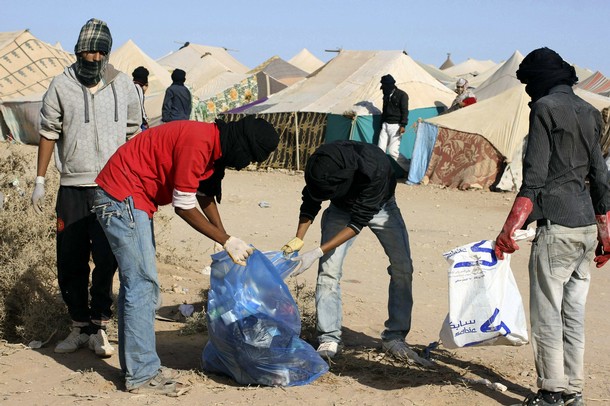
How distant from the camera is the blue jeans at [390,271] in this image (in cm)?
490

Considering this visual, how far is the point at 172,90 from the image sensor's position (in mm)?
10188

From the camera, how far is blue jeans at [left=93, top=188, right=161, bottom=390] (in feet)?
13.5

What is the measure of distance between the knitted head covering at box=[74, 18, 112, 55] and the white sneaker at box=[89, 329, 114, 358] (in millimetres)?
1674

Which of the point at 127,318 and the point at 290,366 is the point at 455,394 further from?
the point at 127,318

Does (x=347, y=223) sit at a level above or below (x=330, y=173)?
below

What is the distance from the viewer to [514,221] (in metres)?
3.84

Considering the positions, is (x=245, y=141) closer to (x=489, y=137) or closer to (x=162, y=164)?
(x=162, y=164)

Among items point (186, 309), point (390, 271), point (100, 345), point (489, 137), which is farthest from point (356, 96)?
Answer: point (100, 345)

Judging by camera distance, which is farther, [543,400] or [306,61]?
[306,61]

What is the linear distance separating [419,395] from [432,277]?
11.4 feet

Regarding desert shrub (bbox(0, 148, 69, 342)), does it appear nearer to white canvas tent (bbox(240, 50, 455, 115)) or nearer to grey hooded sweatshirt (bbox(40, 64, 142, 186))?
grey hooded sweatshirt (bbox(40, 64, 142, 186))

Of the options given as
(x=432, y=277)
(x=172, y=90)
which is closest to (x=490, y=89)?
(x=172, y=90)

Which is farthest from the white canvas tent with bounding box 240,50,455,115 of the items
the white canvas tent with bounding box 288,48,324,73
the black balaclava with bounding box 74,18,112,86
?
the white canvas tent with bounding box 288,48,324,73

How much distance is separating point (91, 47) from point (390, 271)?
7.26 ft
